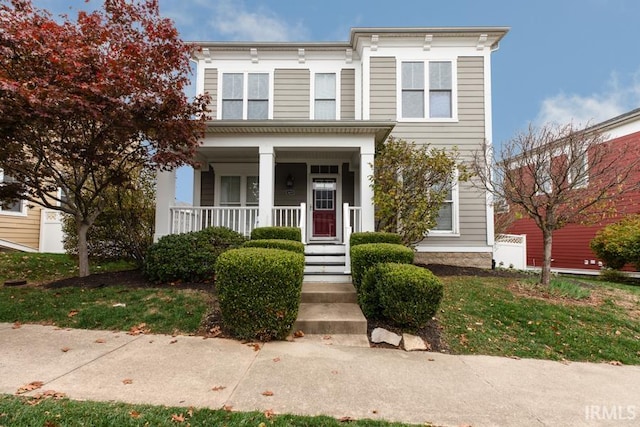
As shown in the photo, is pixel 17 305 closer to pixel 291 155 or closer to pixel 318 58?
pixel 291 155

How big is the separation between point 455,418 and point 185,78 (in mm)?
7161

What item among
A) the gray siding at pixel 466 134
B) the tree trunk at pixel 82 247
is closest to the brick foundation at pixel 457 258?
the gray siding at pixel 466 134

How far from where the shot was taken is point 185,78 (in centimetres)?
689

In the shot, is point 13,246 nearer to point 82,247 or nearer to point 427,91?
point 82,247

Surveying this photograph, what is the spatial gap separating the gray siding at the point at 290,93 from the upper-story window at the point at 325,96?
0.94 ft

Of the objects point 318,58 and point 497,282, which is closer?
point 497,282

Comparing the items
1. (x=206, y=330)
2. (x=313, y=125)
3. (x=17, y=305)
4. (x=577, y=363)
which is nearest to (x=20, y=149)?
(x=17, y=305)

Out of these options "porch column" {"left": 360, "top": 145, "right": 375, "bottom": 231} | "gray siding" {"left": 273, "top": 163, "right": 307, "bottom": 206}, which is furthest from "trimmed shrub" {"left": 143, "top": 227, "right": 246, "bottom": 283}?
"gray siding" {"left": 273, "top": 163, "right": 307, "bottom": 206}

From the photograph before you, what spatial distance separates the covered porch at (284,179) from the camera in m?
8.06

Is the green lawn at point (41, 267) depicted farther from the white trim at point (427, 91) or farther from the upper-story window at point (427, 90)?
the upper-story window at point (427, 90)

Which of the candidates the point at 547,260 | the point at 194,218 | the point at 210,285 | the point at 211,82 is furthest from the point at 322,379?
the point at 211,82

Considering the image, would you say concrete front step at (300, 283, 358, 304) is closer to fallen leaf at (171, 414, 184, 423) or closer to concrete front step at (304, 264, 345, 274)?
concrete front step at (304, 264, 345, 274)

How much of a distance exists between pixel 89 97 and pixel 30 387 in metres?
4.30

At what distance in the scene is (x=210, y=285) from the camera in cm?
654
